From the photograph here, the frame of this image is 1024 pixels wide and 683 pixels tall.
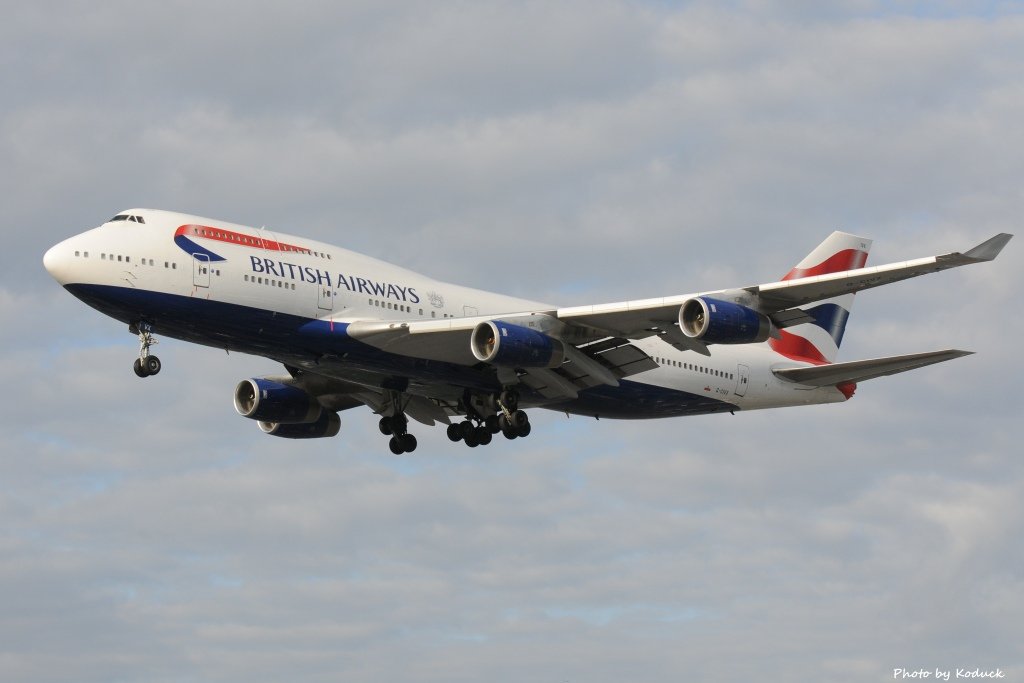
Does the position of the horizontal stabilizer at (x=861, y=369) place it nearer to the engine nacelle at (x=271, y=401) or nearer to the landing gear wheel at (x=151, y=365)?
the engine nacelle at (x=271, y=401)

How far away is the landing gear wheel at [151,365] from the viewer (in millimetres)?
44656

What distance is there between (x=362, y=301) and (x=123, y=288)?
7.38 metres

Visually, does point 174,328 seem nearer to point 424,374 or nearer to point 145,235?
point 145,235

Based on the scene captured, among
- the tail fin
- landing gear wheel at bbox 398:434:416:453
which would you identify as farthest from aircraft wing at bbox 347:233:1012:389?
the tail fin

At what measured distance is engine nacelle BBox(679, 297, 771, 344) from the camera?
142 ft

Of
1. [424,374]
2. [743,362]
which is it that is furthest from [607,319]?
[743,362]

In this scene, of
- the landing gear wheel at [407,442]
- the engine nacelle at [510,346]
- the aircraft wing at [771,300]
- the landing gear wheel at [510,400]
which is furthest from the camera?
the landing gear wheel at [407,442]

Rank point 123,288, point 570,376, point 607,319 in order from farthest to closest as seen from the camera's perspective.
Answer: point 570,376
point 607,319
point 123,288

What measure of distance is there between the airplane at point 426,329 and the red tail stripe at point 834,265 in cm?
598

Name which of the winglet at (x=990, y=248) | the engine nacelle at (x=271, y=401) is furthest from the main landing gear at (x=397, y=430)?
the winglet at (x=990, y=248)

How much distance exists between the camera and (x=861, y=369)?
2008 inches

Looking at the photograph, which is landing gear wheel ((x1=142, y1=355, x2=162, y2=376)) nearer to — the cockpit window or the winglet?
the cockpit window

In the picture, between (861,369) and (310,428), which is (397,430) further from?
(861,369)

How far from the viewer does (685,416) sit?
56.0m
